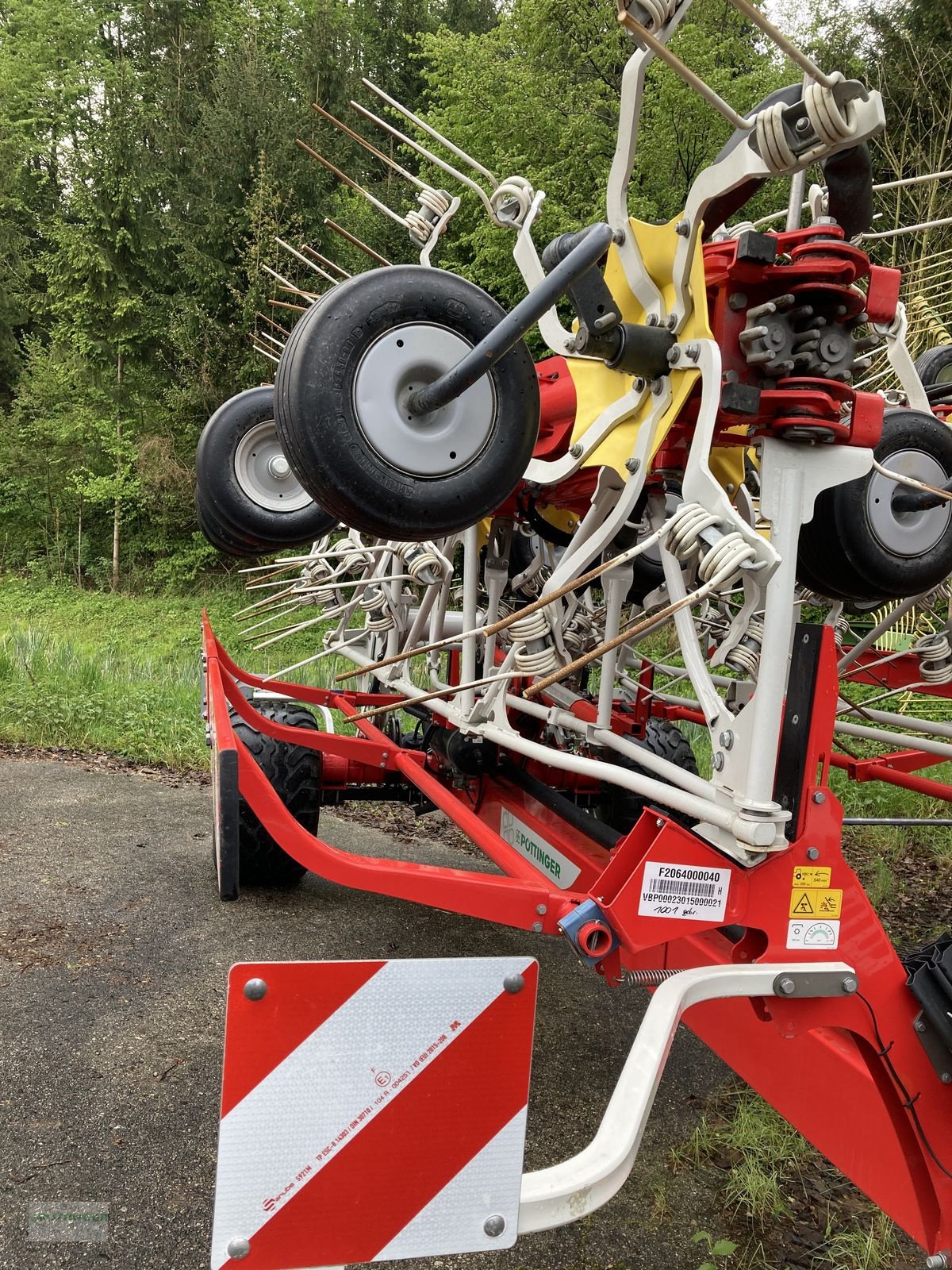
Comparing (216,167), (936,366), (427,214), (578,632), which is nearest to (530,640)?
(578,632)

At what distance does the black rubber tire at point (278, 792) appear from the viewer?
4.18m

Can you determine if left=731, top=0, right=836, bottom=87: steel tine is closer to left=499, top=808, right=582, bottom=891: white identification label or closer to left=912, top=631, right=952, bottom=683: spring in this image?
left=499, top=808, right=582, bottom=891: white identification label

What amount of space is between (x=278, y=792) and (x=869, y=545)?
2.53m

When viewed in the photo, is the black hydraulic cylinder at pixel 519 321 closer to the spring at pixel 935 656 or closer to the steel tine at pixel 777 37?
the steel tine at pixel 777 37

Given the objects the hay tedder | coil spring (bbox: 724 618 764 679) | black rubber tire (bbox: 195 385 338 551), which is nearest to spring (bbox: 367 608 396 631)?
A: black rubber tire (bbox: 195 385 338 551)

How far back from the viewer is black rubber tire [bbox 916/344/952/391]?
3.85 metres

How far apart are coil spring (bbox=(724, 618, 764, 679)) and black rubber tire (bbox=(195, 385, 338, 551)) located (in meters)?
2.57

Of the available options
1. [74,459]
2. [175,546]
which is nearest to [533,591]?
[175,546]

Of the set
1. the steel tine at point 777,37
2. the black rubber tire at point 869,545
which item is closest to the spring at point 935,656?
the black rubber tire at point 869,545

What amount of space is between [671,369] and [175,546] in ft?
58.6

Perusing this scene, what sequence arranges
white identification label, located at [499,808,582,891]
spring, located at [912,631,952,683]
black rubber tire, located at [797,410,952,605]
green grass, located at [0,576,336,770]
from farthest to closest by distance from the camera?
green grass, located at [0,576,336,770] < spring, located at [912,631,952,683] < white identification label, located at [499,808,582,891] < black rubber tire, located at [797,410,952,605]

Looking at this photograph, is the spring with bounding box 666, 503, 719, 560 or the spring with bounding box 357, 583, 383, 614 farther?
the spring with bounding box 357, 583, 383, 614

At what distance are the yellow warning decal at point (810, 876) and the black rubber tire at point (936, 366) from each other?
7.83ft

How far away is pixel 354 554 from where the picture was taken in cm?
416
